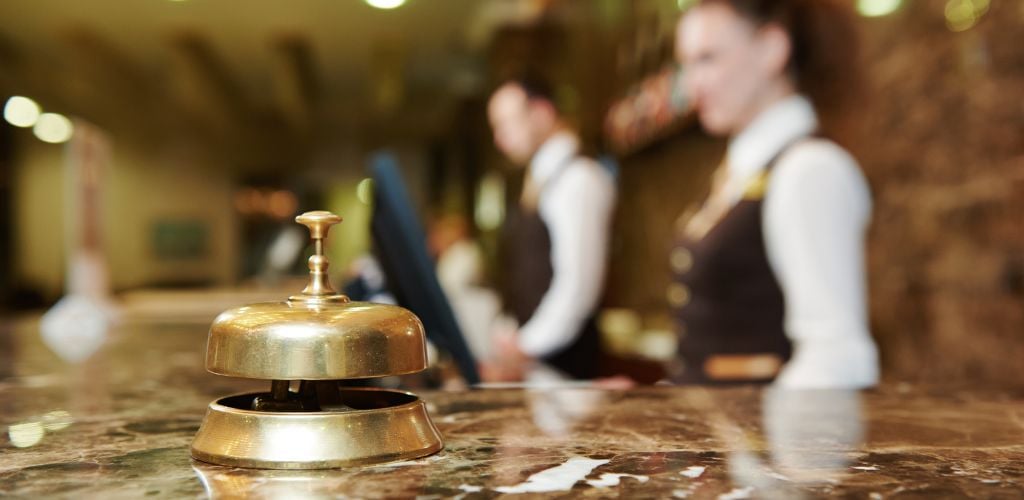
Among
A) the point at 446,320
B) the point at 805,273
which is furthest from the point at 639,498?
the point at 805,273

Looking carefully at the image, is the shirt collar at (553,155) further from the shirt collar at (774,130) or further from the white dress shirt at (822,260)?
the white dress shirt at (822,260)

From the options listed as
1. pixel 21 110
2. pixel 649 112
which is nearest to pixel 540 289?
pixel 649 112

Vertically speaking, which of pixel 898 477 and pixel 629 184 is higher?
pixel 629 184

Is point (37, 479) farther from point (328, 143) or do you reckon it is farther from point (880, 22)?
point (328, 143)

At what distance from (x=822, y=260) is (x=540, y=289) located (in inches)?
59.1

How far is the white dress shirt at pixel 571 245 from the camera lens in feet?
9.21

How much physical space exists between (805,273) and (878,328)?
2.72 ft

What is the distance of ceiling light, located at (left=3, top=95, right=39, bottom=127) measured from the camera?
7793mm

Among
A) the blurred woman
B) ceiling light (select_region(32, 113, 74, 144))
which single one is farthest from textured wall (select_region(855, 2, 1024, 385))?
ceiling light (select_region(32, 113, 74, 144))

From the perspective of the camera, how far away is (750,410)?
93 centimetres

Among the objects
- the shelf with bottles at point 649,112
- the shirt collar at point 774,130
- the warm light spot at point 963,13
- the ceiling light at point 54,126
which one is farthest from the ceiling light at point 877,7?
the ceiling light at point 54,126

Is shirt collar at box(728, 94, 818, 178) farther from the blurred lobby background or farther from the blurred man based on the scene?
the blurred man

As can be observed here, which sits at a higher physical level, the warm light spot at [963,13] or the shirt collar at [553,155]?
the warm light spot at [963,13]

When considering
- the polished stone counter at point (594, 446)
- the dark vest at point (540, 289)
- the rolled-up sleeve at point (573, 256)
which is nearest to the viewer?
the polished stone counter at point (594, 446)
